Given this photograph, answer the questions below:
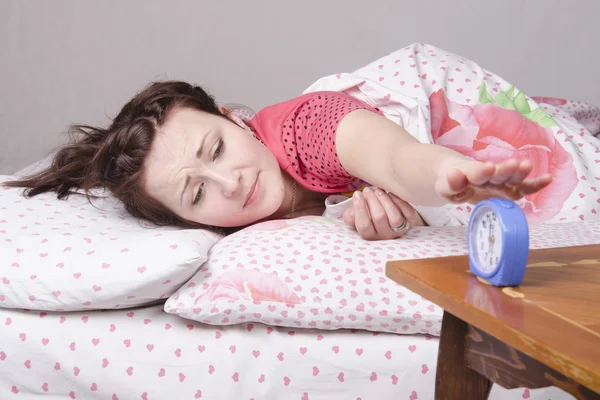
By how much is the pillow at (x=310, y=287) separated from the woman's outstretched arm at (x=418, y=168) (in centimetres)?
14

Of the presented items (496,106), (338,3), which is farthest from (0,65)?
(496,106)

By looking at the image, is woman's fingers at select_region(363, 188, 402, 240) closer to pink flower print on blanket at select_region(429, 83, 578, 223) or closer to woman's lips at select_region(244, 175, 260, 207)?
woman's lips at select_region(244, 175, 260, 207)

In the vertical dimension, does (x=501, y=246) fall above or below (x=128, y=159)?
above

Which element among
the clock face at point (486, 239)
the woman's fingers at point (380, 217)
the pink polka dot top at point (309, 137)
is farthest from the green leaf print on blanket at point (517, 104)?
the clock face at point (486, 239)

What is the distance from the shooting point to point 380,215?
49.8 inches

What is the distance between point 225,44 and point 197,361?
80.3 inches

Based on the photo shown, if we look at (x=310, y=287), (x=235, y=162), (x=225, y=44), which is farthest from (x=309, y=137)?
(x=225, y=44)

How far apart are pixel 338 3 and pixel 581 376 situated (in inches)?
103

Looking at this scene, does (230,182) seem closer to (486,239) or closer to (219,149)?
(219,149)

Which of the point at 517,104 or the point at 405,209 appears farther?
the point at 517,104

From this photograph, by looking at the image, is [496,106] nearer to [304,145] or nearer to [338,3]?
[304,145]

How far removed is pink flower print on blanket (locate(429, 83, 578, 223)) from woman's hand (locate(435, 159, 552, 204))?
0.83m

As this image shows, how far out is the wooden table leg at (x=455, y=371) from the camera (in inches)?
31.5

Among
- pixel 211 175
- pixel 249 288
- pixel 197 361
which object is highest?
pixel 211 175
